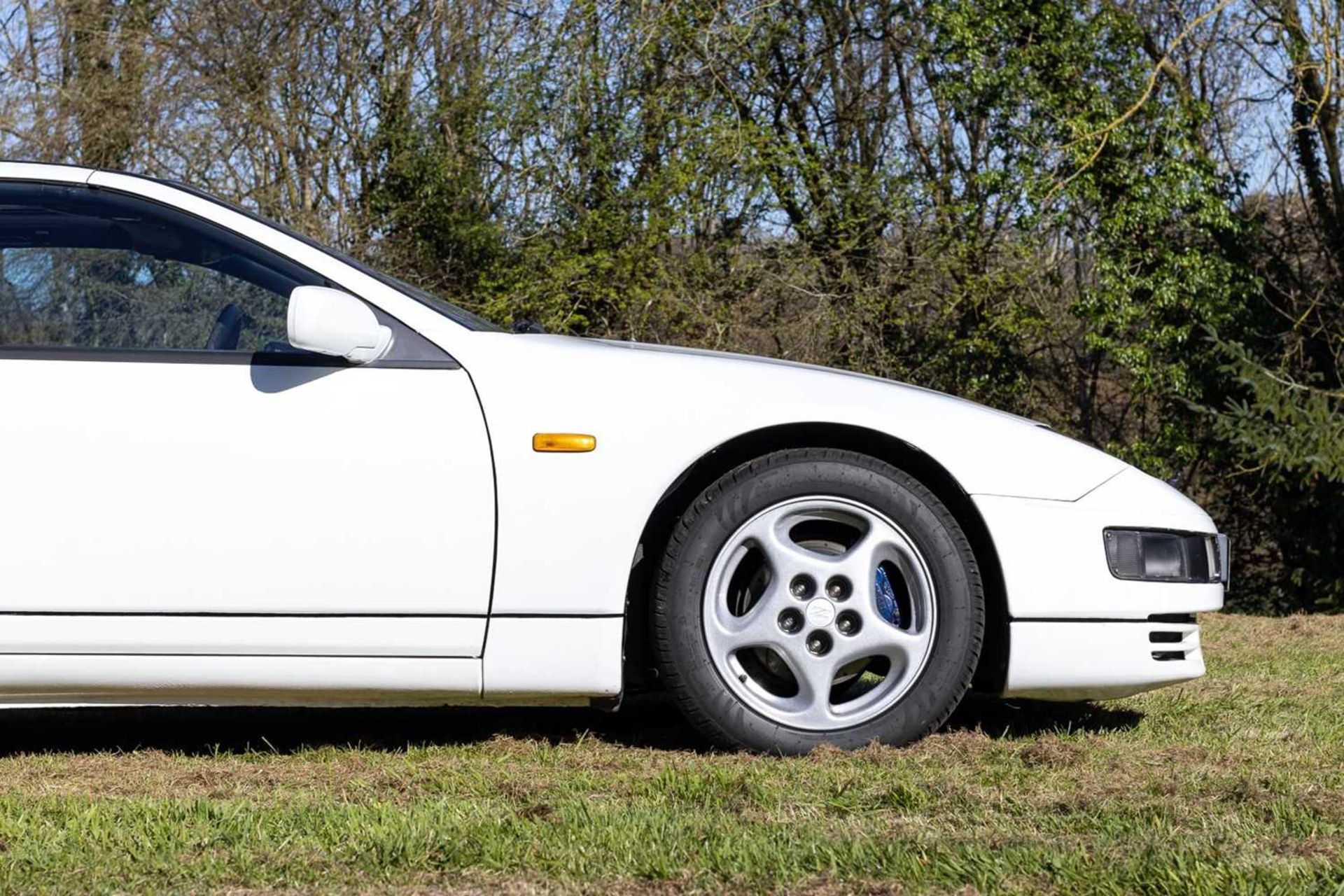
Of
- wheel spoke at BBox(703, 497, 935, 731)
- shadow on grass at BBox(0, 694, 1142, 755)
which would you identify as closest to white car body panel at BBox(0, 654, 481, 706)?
shadow on grass at BBox(0, 694, 1142, 755)

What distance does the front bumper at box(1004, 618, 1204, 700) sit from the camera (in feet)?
12.7

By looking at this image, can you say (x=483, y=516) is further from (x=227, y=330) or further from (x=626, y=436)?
(x=227, y=330)

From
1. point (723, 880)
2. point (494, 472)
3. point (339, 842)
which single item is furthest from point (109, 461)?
point (723, 880)

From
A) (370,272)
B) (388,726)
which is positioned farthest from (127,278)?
(388,726)

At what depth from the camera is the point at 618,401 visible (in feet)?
12.6

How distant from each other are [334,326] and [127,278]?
0.66 m

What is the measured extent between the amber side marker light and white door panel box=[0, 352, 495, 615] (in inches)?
5.0

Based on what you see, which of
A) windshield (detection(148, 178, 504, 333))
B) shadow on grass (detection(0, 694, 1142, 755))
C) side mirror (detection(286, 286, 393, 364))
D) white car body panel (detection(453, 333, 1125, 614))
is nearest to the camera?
side mirror (detection(286, 286, 393, 364))

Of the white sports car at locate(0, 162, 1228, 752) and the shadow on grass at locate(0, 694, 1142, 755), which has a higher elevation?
the white sports car at locate(0, 162, 1228, 752)

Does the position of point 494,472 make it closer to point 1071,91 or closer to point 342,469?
point 342,469

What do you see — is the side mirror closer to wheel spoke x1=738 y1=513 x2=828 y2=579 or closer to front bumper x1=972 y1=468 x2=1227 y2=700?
wheel spoke x1=738 y1=513 x2=828 y2=579

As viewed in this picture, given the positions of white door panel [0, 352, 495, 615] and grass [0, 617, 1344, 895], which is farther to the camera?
white door panel [0, 352, 495, 615]

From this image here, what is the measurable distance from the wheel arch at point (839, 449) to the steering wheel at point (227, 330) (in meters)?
1.11

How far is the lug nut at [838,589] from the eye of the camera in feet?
12.6
